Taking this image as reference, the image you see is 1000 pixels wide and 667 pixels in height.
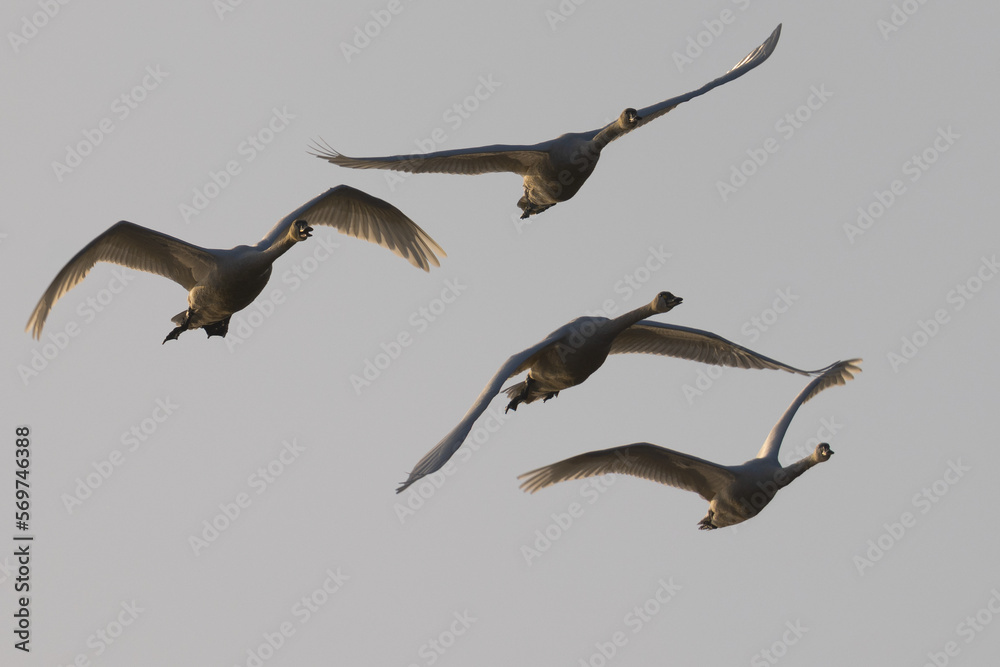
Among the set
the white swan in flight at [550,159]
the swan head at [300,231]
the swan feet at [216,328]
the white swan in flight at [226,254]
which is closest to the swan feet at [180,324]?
the white swan in flight at [226,254]

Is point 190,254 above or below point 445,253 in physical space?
below

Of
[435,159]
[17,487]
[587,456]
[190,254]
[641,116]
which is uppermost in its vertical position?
[641,116]

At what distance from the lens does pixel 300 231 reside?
20.3m

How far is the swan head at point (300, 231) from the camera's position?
20.3 m

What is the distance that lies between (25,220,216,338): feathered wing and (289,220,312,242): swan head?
1326mm

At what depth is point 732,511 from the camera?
74.0ft

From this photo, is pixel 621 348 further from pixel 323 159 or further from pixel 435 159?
pixel 323 159

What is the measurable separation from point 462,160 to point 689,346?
560 centimetres

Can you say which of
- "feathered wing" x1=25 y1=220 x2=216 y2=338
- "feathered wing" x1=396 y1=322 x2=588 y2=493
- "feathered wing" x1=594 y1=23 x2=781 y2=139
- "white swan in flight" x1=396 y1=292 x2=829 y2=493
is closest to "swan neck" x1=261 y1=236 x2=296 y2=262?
"feathered wing" x1=25 y1=220 x2=216 y2=338

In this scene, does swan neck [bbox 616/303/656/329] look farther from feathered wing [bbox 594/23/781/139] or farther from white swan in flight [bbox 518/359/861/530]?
feathered wing [bbox 594/23/781/139]

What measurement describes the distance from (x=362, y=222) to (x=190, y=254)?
3.17 metres

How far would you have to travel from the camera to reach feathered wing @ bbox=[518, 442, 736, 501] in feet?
72.7

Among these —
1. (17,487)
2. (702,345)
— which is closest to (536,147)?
(702,345)

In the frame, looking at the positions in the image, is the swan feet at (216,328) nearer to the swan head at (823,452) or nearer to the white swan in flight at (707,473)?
the white swan in flight at (707,473)
